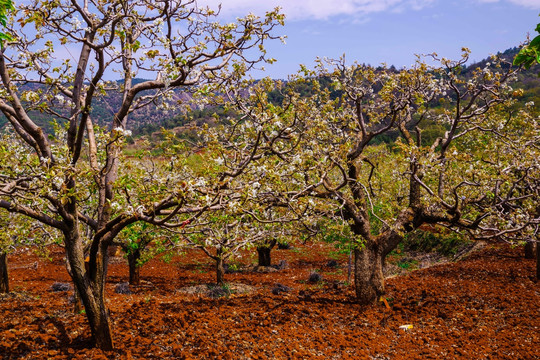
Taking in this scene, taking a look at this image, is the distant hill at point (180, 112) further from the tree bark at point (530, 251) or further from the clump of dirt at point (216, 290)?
the tree bark at point (530, 251)

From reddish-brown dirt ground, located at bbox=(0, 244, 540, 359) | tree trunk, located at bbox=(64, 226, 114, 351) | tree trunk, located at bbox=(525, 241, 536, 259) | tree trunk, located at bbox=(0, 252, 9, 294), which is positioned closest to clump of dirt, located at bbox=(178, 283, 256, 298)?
reddish-brown dirt ground, located at bbox=(0, 244, 540, 359)

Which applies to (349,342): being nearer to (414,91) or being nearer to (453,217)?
(453,217)

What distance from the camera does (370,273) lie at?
12148mm

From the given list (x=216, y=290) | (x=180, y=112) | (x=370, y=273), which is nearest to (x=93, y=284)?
(x=180, y=112)

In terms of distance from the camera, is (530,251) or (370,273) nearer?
(370,273)

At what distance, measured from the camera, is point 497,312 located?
39.3 feet

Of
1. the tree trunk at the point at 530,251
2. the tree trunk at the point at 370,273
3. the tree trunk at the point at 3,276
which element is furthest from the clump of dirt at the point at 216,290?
the tree trunk at the point at 530,251

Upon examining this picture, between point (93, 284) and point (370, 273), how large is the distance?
27.5ft

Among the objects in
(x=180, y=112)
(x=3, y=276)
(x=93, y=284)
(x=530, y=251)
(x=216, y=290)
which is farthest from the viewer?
(x=530, y=251)

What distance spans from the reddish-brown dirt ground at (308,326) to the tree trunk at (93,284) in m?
0.36

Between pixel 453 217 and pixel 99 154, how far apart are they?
11164 millimetres

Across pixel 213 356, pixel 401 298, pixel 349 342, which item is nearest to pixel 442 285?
pixel 401 298

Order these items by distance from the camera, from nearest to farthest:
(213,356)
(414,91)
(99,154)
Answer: (213,356)
(414,91)
(99,154)

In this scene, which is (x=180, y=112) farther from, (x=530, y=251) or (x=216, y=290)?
(x=530, y=251)
